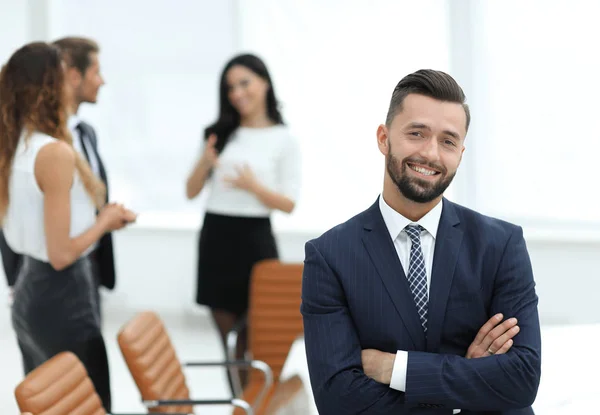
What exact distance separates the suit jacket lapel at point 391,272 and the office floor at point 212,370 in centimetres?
71

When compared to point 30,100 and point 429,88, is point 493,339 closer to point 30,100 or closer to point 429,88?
point 429,88

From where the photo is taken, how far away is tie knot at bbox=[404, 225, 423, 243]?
1.85m

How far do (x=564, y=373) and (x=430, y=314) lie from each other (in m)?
1.00

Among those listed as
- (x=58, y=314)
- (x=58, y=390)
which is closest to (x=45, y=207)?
(x=58, y=314)

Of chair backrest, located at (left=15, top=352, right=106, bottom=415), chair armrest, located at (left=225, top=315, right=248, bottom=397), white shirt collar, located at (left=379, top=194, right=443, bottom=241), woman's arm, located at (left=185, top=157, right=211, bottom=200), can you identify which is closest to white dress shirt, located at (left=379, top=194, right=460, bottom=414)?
white shirt collar, located at (left=379, top=194, right=443, bottom=241)

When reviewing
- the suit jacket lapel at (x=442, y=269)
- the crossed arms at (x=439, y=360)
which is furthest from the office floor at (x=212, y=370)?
the suit jacket lapel at (x=442, y=269)

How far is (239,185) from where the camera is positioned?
4.00 meters

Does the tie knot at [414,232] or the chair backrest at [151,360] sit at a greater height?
the tie knot at [414,232]

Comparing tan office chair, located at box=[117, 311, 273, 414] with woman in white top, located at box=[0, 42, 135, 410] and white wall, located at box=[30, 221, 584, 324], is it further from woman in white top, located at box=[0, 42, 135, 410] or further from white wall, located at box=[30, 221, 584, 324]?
white wall, located at box=[30, 221, 584, 324]

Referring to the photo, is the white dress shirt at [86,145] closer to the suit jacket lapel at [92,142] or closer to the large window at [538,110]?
the suit jacket lapel at [92,142]

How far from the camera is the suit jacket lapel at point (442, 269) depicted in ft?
5.85

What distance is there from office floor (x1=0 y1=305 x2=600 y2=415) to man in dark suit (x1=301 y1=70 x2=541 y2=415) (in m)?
0.60

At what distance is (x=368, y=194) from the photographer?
20.5ft

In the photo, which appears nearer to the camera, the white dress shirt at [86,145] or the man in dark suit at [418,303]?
the man in dark suit at [418,303]
